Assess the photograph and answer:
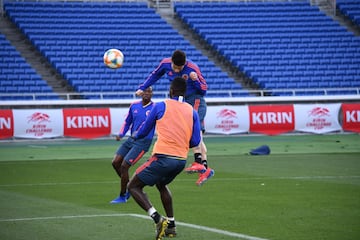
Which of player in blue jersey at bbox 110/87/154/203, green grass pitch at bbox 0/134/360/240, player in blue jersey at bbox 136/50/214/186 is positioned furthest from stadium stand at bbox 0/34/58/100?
player in blue jersey at bbox 110/87/154/203

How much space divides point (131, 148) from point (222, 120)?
2008 cm

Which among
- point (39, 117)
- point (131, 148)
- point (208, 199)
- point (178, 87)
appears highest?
point (178, 87)

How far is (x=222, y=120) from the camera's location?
33.9m

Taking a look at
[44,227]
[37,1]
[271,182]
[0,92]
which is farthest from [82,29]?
[44,227]

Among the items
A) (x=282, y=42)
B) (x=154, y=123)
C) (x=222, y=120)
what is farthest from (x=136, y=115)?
(x=282, y=42)

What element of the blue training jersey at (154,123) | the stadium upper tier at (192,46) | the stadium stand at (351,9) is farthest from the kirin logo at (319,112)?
the blue training jersey at (154,123)

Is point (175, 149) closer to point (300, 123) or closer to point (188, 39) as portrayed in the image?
point (300, 123)

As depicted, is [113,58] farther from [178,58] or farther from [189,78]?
[178,58]

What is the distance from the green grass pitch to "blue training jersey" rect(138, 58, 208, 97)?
Result: 1913mm

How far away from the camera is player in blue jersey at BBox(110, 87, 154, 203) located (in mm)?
13516

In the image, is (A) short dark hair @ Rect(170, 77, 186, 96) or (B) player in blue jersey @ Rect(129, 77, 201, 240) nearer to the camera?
(B) player in blue jersey @ Rect(129, 77, 201, 240)

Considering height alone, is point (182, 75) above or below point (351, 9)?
below

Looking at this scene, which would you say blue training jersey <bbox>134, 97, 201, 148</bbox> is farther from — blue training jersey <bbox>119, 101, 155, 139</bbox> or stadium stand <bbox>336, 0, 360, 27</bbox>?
stadium stand <bbox>336, 0, 360, 27</bbox>

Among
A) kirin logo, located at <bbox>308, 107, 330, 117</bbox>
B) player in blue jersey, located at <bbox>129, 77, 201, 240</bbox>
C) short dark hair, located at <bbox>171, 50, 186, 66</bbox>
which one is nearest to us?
player in blue jersey, located at <bbox>129, 77, 201, 240</bbox>
